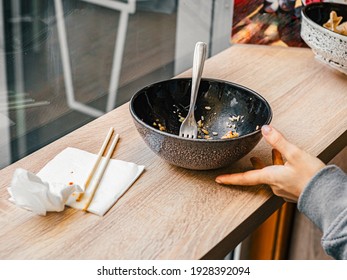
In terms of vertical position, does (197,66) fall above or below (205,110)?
above

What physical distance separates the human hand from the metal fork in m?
0.13

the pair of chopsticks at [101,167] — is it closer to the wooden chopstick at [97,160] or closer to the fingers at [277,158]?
the wooden chopstick at [97,160]

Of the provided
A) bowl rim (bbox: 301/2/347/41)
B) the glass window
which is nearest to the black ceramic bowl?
the glass window

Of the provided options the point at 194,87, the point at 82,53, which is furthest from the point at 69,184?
the point at 82,53

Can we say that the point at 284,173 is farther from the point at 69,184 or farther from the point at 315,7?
the point at 315,7

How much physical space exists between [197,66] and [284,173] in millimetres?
251

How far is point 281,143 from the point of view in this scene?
0.98 metres

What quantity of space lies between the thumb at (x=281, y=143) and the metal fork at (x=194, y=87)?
0.15 metres

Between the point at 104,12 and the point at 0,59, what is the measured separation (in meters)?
0.33

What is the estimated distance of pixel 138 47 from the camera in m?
1.45

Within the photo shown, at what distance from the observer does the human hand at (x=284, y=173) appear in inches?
37.4
